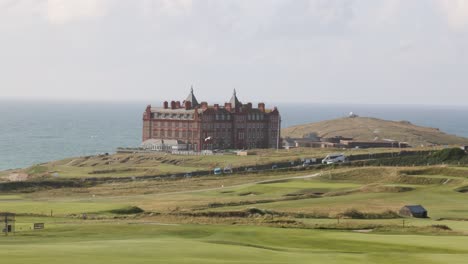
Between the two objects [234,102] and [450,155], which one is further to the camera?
[234,102]

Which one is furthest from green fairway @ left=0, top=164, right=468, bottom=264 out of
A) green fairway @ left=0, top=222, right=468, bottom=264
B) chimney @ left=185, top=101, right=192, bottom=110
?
chimney @ left=185, top=101, right=192, bottom=110

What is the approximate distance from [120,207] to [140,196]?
54.8 feet

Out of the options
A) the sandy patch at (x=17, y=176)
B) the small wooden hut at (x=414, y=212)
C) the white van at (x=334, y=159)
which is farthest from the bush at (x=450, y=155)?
the sandy patch at (x=17, y=176)

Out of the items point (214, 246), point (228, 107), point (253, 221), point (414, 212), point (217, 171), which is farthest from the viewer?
point (228, 107)

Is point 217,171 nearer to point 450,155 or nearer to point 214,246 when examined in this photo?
point 450,155

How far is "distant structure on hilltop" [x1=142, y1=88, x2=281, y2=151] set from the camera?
150m

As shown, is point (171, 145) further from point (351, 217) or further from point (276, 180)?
point (351, 217)

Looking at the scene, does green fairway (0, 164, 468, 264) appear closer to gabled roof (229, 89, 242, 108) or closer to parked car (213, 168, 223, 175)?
parked car (213, 168, 223, 175)

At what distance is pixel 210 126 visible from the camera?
15075 cm

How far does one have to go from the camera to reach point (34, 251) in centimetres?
3978

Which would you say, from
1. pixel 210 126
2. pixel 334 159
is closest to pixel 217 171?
pixel 334 159

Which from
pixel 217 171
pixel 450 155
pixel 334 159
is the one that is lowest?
pixel 217 171

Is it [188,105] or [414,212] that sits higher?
[188,105]

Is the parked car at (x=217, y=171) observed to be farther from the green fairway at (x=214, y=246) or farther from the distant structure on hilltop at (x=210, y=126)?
the green fairway at (x=214, y=246)
